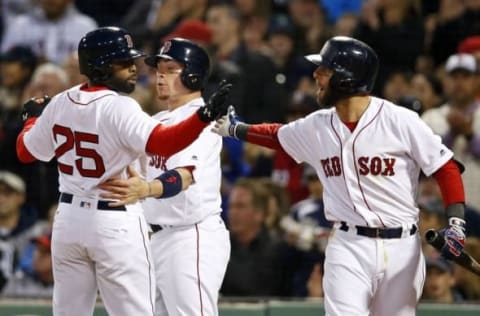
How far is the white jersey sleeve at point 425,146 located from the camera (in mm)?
5613

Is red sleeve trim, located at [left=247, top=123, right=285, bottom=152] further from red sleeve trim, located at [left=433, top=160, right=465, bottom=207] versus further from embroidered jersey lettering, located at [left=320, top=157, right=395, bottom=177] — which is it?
red sleeve trim, located at [left=433, top=160, right=465, bottom=207]

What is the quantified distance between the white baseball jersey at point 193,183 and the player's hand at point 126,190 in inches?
22.3

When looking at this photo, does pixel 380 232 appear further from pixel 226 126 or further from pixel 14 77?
pixel 14 77

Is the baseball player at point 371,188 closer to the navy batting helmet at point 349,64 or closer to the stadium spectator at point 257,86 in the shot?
the navy batting helmet at point 349,64

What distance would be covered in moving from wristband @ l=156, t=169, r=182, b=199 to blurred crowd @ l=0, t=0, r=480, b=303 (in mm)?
2325

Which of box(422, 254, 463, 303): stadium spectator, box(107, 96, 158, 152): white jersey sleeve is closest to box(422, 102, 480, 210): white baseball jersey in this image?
box(422, 254, 463, 303): stadium spectator

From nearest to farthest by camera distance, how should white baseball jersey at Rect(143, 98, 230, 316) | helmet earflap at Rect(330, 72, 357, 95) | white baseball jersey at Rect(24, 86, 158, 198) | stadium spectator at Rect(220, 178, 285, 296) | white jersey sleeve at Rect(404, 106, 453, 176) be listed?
white baseball jersey at Rect(24, 86, 158, 198) < white jersey sleeve at Rect(404, 106, 453, 176) < helmet earflap at Rect(330, 72, 357, 95) < white baseball jersey at Rect(143, 98, 230, 316) < stadium spectator at Rect(220, 178, 285, 296)

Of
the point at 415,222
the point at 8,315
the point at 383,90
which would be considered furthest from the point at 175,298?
the point at 383,90

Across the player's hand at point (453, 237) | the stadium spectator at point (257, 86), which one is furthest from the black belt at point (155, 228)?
the stadium spectator at point (257, 86)

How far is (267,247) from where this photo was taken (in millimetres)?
8031

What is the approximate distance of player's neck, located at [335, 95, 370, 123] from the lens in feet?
18.9

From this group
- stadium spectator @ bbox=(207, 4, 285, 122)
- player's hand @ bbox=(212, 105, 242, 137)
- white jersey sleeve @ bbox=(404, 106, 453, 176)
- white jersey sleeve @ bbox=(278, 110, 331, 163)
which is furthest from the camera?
stadium spectator @ bbox=(207, 4, 285, 122)

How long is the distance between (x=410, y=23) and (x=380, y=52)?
1.00 feet

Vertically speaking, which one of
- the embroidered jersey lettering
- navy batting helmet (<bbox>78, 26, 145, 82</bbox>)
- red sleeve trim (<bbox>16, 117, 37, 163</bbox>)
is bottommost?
the embroidered jersey lettering
